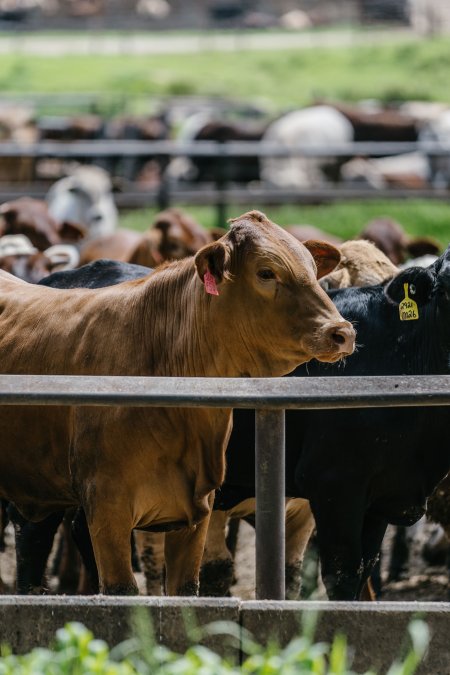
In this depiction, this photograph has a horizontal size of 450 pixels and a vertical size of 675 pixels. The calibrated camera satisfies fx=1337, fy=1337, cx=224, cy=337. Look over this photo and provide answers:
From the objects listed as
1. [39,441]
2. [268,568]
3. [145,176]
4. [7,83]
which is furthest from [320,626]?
[7,83]

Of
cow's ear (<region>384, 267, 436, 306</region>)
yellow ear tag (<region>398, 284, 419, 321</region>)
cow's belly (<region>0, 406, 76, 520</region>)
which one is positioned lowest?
cow's belly (<region>0, 406, 76, 520</region>)

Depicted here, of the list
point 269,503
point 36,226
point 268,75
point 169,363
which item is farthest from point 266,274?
point 268,75

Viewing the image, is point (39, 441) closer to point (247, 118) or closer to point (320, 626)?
point (320, 626)

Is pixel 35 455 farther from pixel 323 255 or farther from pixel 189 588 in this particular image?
pixel 323 255

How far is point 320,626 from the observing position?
13.6ft

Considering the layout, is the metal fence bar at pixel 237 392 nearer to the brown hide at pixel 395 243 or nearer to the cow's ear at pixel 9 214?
the brown hide at pixel 395 243

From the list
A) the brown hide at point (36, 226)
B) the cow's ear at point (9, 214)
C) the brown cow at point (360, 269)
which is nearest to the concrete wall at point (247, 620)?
the brown cow at point (360, 269)

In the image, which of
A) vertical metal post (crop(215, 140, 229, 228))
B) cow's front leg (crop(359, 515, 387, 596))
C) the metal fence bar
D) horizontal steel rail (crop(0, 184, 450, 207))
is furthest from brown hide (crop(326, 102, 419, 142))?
the metal fence bar

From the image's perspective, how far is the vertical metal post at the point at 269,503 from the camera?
438cm

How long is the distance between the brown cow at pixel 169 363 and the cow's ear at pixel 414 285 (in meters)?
0.63

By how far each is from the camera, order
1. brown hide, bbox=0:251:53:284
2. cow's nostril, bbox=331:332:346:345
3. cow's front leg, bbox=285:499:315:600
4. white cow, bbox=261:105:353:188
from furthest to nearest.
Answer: white cow, bbox=261:105:353:188 → brown hide, bbox=0:251:53:284 → cow's front leg, bbox=285:499:315:600 → cow's nostril, bbox=331:332:346:345

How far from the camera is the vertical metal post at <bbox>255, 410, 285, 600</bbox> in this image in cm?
438

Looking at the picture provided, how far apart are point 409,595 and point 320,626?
11.7 ft

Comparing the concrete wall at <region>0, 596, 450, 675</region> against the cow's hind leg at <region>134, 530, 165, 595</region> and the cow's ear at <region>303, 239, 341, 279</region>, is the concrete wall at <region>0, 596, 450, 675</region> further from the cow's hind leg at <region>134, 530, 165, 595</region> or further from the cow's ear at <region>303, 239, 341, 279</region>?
the cow's hind leg at <region>134, 530, 165, 595</region>
